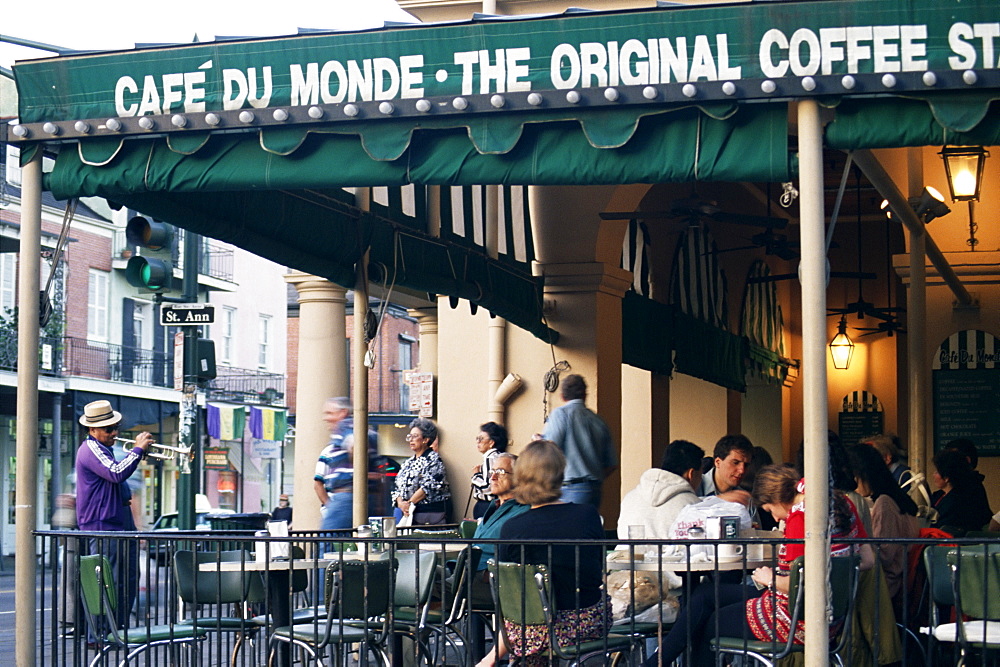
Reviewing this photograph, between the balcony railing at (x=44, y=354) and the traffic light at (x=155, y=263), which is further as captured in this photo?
the balcony railing at (x=44, y=354)

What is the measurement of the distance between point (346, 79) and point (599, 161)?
1239 mm

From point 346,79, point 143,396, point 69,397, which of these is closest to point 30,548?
point 346,79

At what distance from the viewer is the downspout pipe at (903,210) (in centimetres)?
770

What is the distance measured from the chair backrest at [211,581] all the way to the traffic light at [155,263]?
2.80m

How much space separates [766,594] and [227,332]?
1613 inches

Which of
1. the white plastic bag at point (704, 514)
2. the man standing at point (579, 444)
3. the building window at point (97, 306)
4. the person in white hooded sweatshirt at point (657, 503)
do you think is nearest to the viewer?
the white plastic bag at point (704, 514)

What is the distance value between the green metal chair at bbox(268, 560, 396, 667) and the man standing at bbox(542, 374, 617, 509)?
2945 millimetres

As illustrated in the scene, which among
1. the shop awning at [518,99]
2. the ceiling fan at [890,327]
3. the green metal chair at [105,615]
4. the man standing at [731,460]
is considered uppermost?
the shop awning at [518,99]

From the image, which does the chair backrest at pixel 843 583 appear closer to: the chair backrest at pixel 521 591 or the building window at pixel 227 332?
the chair backrest at pixel 521 591

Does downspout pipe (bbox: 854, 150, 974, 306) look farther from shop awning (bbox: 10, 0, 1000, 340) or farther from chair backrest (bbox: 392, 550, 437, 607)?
chair backrest (bbox: 392, 550, 437, 607)

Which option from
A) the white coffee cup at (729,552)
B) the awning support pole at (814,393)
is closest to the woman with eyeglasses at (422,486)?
the white coffee cup at (729,552)

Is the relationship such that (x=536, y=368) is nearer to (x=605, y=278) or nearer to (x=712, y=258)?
(x=605, y=278)

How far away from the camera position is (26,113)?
6953mm

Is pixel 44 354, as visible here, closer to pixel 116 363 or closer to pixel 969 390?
pixel 116 363
